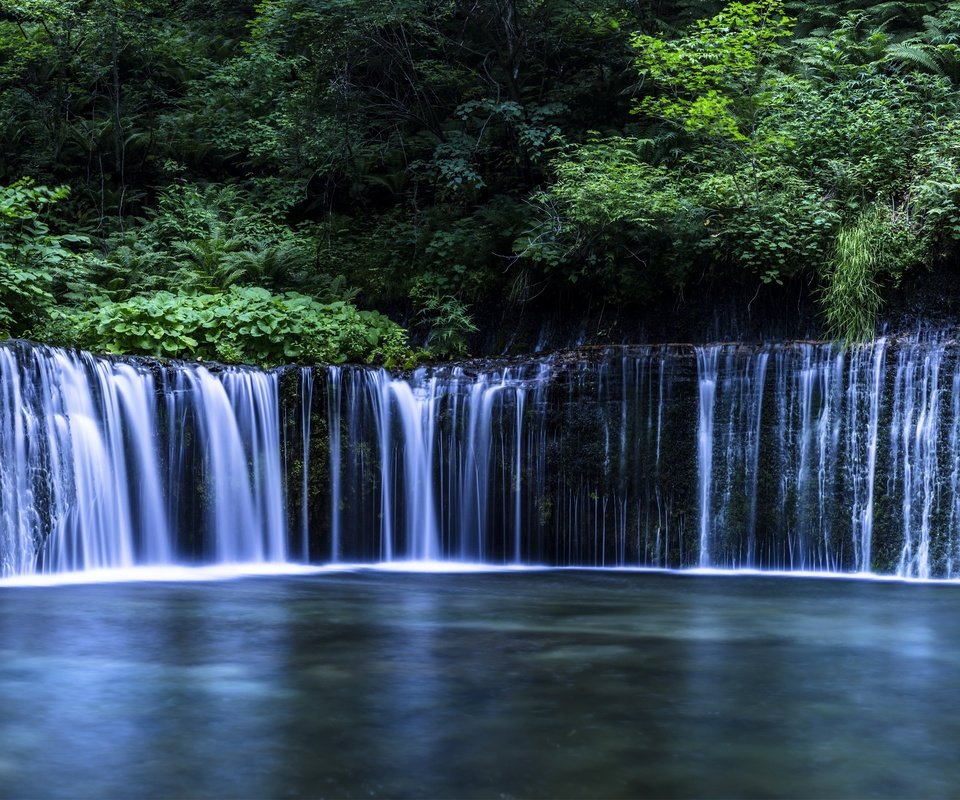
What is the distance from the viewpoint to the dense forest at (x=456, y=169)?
13.0 metres

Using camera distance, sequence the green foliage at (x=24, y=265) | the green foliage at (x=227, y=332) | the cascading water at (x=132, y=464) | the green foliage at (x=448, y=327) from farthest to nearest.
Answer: the green foliage at (x=448, y=327)
the green foliage at (x=227, y=332)
the green foliage at (x=24, y=265)
the cascading water at (x=132, y=464)

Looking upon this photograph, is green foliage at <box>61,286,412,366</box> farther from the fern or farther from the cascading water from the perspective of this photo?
the fern

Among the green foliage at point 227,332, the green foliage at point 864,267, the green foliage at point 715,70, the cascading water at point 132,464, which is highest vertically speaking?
the green foliage at point 715,70

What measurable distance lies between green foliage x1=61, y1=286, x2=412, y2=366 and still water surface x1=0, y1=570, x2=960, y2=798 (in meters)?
4.24

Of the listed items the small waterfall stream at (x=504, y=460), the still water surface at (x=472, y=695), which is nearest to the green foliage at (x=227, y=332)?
the small waterfall stream at (x=504, y=460)

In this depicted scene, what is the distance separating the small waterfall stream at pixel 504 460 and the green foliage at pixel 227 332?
48.7 inches

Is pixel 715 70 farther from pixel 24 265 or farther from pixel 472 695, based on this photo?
pixel 472 695

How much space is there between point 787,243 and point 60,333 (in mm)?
8516

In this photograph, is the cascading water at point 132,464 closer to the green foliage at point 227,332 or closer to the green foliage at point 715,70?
the green foliage at point 227,332

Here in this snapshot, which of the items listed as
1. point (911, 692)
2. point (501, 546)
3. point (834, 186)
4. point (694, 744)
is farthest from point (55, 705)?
point (834, 186)

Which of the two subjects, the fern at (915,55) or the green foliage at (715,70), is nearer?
the green foliage at (715,70)

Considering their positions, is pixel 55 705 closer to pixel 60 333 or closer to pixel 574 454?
pixel 574 454

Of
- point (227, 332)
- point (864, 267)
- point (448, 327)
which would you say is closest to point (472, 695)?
point (864, 267)

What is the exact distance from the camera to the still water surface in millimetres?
4348
